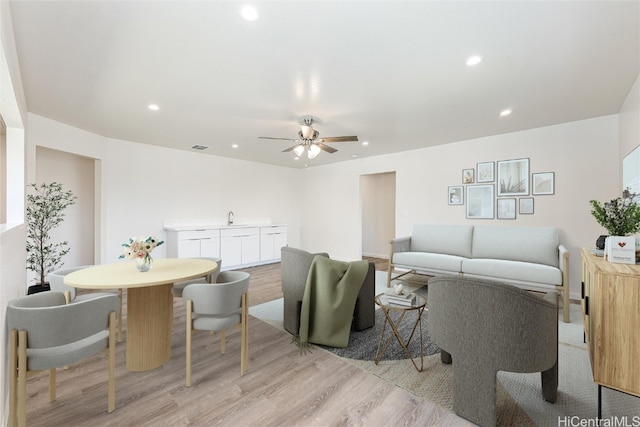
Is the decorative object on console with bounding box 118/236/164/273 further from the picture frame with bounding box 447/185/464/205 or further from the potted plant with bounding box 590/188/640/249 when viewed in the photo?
the picture frame with bounding box 447/185/464/205

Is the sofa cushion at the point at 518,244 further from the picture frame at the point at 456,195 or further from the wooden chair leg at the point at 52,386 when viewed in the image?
the wooden chair leg at the point at 52,386

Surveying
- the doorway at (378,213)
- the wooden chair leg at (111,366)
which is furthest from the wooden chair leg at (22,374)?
the doorway at (378,213)

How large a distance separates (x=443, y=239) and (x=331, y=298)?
2981mm

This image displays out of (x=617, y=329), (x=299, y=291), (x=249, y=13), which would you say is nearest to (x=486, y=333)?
(x=617, y=329)

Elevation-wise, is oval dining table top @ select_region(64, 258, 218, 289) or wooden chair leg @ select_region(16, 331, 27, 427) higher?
oval dining table top @ select_region(64, 258, 218, 289)

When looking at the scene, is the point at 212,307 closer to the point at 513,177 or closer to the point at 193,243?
the point at 193,243

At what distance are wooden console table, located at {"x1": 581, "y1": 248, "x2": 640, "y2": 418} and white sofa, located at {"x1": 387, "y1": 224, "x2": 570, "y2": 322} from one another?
6.24 ft

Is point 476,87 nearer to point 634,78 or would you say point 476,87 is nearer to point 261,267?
point 634,78

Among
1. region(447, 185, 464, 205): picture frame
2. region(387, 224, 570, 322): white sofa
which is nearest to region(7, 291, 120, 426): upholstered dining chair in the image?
region(387, 224, 570, 322): white sofa

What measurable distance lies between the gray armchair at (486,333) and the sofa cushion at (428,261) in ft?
8.07

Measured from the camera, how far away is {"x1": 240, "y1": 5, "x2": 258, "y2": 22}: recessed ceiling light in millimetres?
1629

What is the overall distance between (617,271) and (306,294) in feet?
6.85

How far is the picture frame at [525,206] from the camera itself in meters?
4.12

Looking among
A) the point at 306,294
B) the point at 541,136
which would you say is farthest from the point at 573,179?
the point at 306,294
